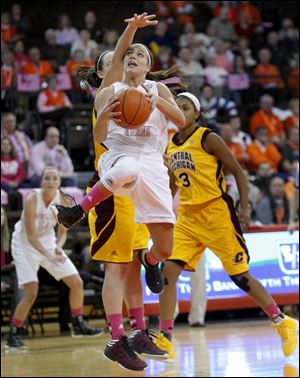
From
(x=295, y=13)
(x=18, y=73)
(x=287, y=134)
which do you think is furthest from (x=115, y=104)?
(x=295, y=13)

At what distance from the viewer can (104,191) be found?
5750mm

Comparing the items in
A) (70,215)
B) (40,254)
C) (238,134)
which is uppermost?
(238,134)

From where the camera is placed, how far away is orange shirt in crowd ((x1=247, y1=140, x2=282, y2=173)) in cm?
1591

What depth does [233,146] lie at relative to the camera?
15.7m

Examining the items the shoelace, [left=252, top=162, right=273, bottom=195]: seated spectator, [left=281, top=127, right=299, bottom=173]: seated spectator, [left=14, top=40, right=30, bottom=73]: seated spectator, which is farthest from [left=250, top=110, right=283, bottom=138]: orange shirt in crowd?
the shoelace

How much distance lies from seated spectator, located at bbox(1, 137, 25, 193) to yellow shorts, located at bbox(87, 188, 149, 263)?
7182 millimetres

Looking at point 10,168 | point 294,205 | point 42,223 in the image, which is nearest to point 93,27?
point 10,168

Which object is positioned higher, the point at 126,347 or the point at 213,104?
the point at 213,104

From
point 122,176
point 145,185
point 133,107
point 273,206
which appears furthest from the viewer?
point 273,206

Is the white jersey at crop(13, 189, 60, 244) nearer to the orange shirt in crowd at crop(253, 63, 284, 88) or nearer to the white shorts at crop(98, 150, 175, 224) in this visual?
the white shorts at crop(98, 150, 175, 224)

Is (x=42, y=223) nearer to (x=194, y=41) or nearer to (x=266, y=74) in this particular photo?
(x=194, y=41)

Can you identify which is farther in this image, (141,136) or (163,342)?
(163,342)

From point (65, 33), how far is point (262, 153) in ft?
14.1

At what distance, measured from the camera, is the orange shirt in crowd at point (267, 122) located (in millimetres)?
17047
